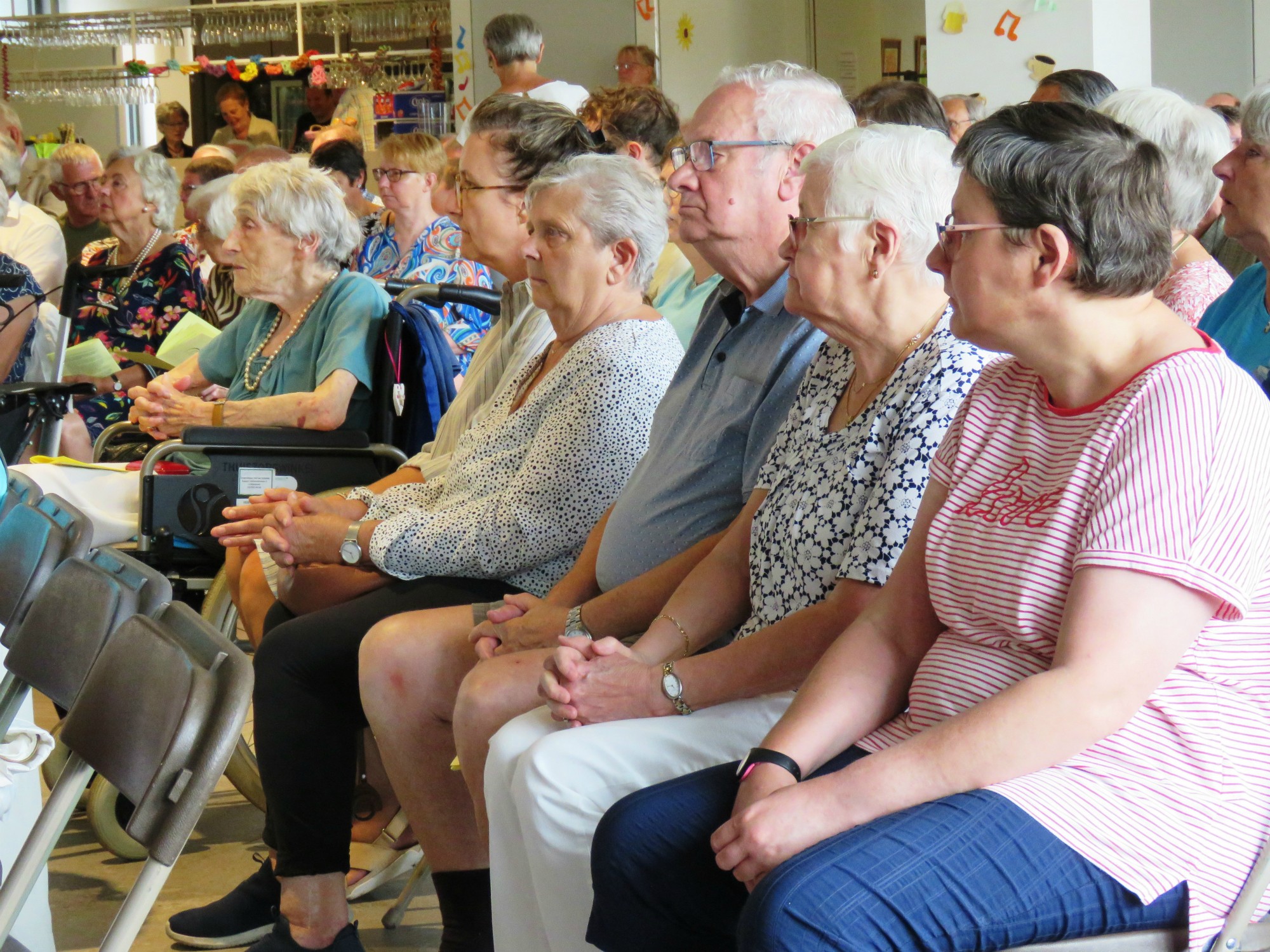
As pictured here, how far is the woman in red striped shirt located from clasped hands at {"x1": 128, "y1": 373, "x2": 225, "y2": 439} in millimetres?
2121

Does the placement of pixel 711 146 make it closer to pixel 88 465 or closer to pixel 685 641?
pixel 685 641

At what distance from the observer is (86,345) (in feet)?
14.0

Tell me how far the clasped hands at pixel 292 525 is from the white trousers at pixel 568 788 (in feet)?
2.73

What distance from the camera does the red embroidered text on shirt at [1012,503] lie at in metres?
1.33

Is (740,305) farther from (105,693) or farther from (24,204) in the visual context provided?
(24,204)

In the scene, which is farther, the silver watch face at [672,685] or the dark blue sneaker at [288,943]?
the dark blue sneaker at [288,943]

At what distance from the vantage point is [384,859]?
254 centimetres

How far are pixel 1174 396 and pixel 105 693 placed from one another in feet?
3.40

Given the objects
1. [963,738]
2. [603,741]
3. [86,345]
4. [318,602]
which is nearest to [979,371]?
[963,738]

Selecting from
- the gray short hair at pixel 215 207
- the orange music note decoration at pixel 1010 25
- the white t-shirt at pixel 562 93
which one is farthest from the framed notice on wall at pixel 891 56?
the gray short hair at pixel 215 207

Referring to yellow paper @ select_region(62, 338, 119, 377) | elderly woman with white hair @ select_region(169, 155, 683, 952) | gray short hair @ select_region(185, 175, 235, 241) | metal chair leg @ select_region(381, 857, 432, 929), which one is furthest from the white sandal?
yellow paper @ select_region(62, 338, 119, 377)

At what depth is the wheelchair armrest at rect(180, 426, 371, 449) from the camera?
2.85 metres

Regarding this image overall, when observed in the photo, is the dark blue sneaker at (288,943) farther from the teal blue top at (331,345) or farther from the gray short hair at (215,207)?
the gray short hair at (215,207)

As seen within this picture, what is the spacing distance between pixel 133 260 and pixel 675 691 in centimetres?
394
